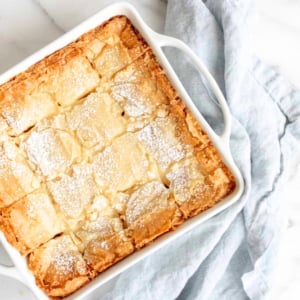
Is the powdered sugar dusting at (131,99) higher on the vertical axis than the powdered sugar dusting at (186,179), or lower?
higher

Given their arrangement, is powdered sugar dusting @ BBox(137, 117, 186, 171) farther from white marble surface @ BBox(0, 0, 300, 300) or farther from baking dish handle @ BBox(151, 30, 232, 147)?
white marble surface @ BBox(0, 0, 300, 300)

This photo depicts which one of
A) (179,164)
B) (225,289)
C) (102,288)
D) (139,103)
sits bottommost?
(225,289)

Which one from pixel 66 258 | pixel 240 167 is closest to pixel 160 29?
Result: pixel 240 167

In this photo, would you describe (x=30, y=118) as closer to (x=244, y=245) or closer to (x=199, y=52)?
(x=199, y=52)

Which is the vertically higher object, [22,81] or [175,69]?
[22,81]

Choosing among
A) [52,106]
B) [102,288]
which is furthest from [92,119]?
[102,288]

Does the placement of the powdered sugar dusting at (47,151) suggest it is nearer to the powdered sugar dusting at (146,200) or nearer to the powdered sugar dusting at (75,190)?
the powdered sugar dusting at (75,190)

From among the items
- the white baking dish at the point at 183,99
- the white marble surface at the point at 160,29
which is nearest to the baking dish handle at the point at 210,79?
the white baking dish at the point at 183,99
